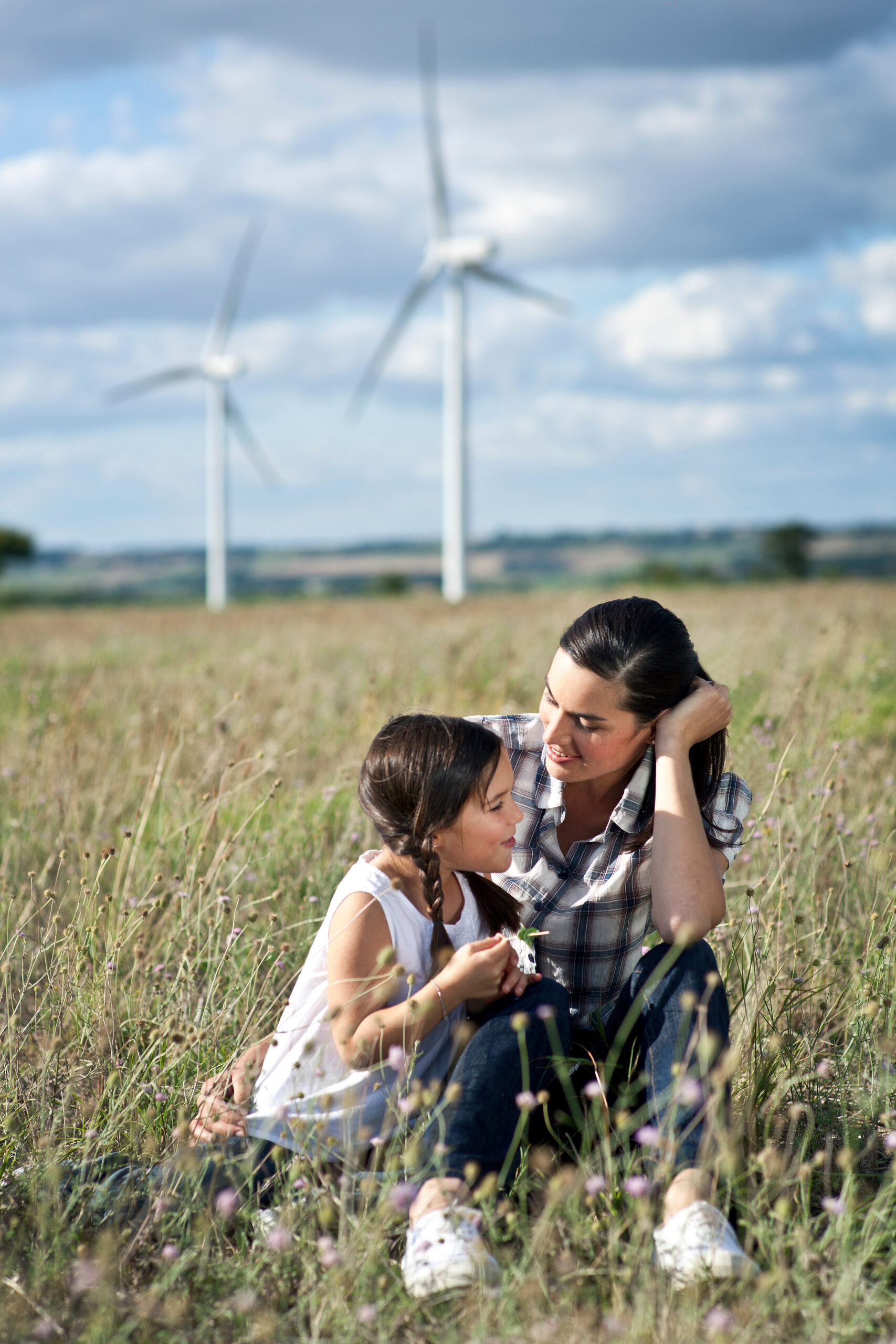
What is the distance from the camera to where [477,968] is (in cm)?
251

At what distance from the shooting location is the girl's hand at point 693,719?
3074 millimetres

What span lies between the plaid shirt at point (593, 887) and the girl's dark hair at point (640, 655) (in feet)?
0.18

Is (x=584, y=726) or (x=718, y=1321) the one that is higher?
(x=584, y=726)

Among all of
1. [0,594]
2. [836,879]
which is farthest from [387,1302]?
[0,594]

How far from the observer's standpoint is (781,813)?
4.44m

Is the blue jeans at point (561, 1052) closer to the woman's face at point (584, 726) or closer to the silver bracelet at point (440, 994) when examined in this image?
the silver bracelet at point (440, 994)

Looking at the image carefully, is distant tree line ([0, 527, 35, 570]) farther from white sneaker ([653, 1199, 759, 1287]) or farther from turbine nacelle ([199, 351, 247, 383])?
white sneaker ([653, 1199, 759, 1287])

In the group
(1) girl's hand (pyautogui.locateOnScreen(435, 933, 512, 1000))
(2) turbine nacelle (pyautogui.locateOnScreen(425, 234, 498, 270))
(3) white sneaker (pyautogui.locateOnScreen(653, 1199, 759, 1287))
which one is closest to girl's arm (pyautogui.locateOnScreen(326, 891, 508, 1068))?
(1) girl's hand (pyautogui.locateOnScreen(435, 933, 512, 1000))

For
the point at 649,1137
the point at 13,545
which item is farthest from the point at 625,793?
the point at 13,545

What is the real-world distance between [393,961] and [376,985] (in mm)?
71

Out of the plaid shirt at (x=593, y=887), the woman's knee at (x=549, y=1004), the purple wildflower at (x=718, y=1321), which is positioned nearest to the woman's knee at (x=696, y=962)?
the woman's knee at (x=549, y=1004)

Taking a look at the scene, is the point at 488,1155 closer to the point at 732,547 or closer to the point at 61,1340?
the point at 61,1340

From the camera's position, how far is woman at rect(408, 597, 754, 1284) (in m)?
2.90

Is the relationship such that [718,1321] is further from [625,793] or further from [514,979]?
[625,793]
